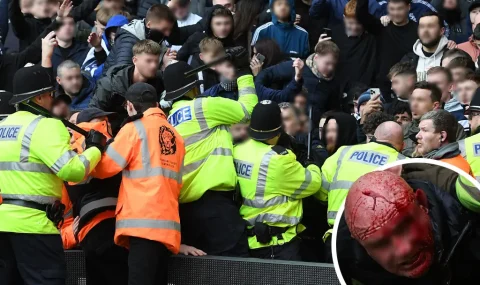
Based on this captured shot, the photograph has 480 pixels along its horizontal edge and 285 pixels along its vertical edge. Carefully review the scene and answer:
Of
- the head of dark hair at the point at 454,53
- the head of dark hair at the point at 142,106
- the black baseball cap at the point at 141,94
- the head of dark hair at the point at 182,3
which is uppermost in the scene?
the black baseball cap at the point at 141,94

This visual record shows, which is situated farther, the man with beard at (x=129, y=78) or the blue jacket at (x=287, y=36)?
the blue jacket at (x=287, y=36)

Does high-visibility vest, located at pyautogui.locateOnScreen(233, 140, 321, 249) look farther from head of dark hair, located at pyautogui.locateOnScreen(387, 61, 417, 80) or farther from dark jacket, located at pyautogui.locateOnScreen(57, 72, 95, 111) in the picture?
dark jacket, located at pyautogui.locateOnScreen(57, 72, 95, 111)

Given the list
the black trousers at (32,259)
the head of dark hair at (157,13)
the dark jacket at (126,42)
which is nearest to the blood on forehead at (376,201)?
the black trousers at (32,259)

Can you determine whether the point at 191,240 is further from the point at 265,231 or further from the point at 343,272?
the point at 343,272

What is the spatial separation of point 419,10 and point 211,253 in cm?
500

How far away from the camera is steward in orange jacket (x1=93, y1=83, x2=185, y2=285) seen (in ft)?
22.4

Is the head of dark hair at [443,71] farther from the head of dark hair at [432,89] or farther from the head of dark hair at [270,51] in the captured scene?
the head of dark hair at [270,51]

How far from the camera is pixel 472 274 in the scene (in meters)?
2.89

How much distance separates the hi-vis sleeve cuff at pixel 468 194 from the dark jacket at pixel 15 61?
28.5ft

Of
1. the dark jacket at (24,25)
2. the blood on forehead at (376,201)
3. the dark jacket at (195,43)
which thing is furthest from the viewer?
the dark jacket at (24,25)

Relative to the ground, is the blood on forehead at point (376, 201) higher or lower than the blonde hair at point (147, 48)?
higher

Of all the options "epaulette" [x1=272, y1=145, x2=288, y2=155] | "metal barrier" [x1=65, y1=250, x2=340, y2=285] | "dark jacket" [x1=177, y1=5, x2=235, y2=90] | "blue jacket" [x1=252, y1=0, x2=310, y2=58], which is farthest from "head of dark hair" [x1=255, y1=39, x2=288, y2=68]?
"metal barrier" [x1=65, y1=250, x2=340, y2=285]

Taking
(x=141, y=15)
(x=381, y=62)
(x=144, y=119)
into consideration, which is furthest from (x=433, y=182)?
(x=141, y=15)

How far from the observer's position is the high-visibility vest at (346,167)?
275 inches
